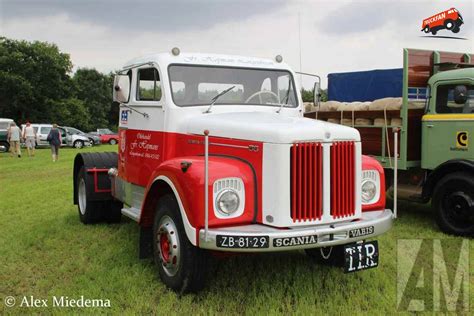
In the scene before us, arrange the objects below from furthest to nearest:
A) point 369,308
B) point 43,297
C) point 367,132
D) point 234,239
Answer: point 367,132 → point 43,297 → point 369,308 → point 234,239

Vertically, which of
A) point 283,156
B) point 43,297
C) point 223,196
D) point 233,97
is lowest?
point 43,297

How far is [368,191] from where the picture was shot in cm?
456

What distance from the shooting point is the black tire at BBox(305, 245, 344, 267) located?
4.60 meters

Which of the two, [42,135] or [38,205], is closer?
[38,205]

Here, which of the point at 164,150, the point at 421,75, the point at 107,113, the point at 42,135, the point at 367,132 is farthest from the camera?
→ the point at 107,113

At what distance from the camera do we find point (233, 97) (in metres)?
5.29

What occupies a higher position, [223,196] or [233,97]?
[233,97]

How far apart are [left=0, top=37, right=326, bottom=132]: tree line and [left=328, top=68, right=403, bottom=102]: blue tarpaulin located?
3628cm

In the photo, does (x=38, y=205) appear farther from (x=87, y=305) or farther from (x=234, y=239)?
(x=234, y=239)

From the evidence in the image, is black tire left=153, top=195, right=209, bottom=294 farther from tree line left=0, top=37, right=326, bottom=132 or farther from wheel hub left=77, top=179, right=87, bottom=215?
tree line left=0, top=37, right=326, bottom=132

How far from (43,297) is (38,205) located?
4573 mm

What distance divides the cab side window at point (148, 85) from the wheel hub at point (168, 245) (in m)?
1.46

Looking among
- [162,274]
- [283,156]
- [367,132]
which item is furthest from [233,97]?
[367,132]

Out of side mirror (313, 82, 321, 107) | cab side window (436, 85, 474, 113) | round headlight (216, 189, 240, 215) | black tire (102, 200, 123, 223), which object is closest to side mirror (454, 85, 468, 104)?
cab side window (436, 85, 474, 113)
